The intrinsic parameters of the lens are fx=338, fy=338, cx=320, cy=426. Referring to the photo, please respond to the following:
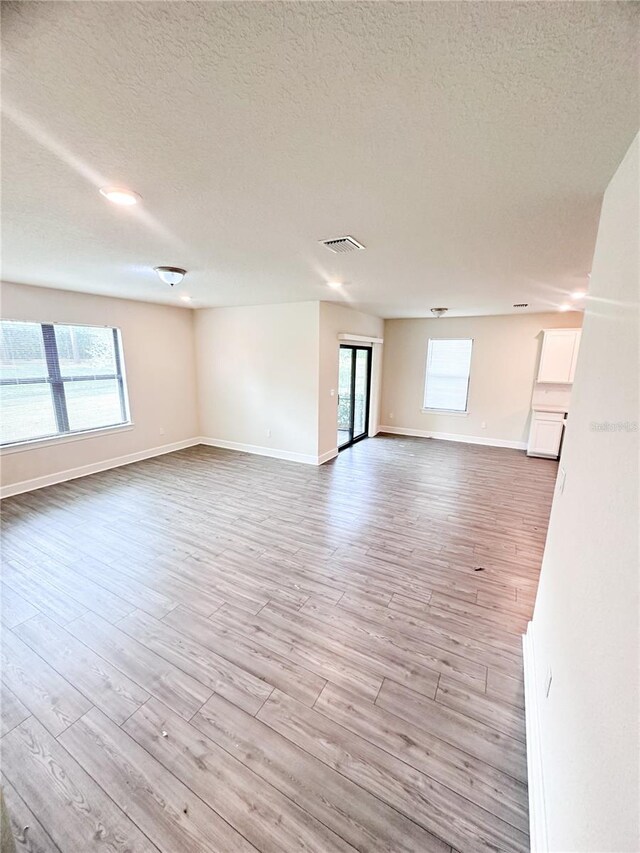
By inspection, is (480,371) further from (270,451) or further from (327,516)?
(327,516)

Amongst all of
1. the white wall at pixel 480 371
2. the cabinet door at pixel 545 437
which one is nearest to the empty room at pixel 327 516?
the cabinet door at pixel 545 437

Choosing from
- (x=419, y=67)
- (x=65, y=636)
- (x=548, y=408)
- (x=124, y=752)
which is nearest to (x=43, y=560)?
(x=65, y=636)

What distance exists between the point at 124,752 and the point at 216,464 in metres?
4.09

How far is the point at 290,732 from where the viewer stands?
1.60 m

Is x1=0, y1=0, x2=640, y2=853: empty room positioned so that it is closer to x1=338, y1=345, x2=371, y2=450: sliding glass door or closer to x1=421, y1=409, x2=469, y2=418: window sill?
x1=338, y1=345, x2=371, y2=450: sliding glass door

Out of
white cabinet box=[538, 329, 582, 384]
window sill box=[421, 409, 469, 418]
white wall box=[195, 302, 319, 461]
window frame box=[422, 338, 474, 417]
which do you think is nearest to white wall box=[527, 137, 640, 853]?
white wall box=[195, 302, 319, 461]

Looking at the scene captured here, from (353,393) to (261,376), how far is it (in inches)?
73.2

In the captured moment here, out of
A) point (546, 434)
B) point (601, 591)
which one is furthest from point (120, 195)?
point (546, 434)

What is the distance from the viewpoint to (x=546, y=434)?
5844 millimetres

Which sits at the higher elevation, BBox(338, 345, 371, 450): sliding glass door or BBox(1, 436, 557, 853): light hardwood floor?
BBox(338, 345, 371, 450): sliding glass door

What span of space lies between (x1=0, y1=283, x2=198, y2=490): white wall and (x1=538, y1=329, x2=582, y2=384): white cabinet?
20.5 feet

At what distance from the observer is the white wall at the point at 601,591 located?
27.9 inches

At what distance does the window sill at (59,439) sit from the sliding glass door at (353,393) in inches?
142

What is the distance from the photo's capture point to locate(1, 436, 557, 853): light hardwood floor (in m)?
1.31
